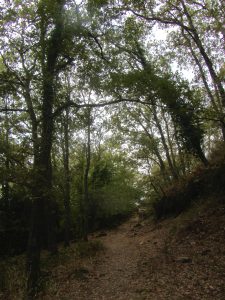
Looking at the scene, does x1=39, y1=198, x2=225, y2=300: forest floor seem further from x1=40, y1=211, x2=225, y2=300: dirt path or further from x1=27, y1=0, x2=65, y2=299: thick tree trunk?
x1=27, y1=0, x2=65, y2=299: thick tree trunk

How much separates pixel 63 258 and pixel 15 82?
730cm

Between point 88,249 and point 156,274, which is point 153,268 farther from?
point 88,249

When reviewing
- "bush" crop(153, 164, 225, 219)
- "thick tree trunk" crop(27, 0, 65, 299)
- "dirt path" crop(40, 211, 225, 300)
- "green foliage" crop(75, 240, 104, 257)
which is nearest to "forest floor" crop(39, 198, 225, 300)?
"dirt path" crop(40, 211, 225, 300)

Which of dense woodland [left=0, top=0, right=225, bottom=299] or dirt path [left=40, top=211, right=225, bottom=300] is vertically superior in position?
dense woodland [left=0, top=0, right=225, bottom=299]

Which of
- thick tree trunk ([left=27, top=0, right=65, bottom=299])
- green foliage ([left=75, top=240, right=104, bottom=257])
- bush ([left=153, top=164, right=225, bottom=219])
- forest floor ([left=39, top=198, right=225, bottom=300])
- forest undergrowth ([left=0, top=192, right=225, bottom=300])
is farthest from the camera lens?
bush ([left=153, top=164, right=225, bottom=219])

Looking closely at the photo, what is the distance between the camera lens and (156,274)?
7137mm

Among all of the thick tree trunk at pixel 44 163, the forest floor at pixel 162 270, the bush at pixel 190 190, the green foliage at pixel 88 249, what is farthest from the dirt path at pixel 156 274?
the bush at pixel 190 190

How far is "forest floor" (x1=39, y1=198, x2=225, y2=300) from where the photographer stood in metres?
5.89

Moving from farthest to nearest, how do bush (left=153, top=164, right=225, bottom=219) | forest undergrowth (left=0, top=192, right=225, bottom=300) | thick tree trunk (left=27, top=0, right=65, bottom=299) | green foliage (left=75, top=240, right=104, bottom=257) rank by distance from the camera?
bush (left=153, top=164, right=225, bottom=219) < green foliage (left=75, top=240, right=104, bottom=257) < thick tree trunk (left=27, top=0, right=65, bottom=299) < forest undergrowth (left=0, top=192, right=225, bottom=300)

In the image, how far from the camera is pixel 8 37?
10.1 metres

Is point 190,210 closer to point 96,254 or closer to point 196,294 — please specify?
point 96,254

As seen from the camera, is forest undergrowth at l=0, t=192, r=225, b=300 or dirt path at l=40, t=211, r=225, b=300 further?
forest undergrowth at l=0, t=192, r=225, b=300

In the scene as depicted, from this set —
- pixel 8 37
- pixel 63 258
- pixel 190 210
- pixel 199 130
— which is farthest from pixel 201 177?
pixel 8 37

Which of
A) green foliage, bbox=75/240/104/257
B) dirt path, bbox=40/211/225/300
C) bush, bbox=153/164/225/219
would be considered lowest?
dirt path, bbox=40/211/225/300
